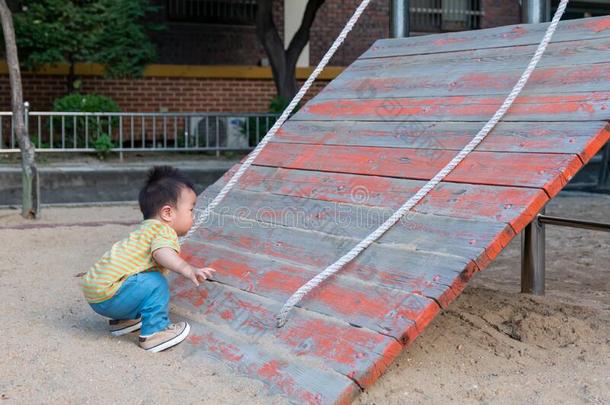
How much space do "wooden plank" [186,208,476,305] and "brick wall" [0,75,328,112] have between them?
927 cm

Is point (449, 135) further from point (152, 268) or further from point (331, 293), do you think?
point (152, 268)

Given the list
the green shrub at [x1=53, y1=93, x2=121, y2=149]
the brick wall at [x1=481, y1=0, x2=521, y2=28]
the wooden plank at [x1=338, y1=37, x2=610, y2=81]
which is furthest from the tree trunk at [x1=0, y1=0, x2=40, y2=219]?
the brick wall at [x1=481, y1=0, x2=521, y2=28]

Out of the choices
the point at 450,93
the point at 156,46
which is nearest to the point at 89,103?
the point at 156,46

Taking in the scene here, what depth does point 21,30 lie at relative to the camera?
1135 cm

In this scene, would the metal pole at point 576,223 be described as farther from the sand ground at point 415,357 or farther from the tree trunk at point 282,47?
the tree trunk at point 282,47

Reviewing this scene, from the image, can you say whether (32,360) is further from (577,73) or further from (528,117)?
(577,73)

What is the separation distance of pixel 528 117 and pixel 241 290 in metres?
1.56

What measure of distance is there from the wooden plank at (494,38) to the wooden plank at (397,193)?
47.4 inches

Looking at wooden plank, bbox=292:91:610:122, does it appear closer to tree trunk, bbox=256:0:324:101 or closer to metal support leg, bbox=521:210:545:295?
metal support leg, bbox=521:210:545:295

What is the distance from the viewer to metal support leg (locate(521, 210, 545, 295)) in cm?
469

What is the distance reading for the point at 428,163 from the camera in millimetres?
3812

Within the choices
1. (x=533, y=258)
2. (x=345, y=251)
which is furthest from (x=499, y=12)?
(x=345, y=251)

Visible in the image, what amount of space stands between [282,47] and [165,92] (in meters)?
2.20

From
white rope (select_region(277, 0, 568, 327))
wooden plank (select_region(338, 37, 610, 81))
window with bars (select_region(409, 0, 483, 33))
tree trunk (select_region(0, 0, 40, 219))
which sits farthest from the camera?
window with bars (select_region(409, 0, 483, 33))
